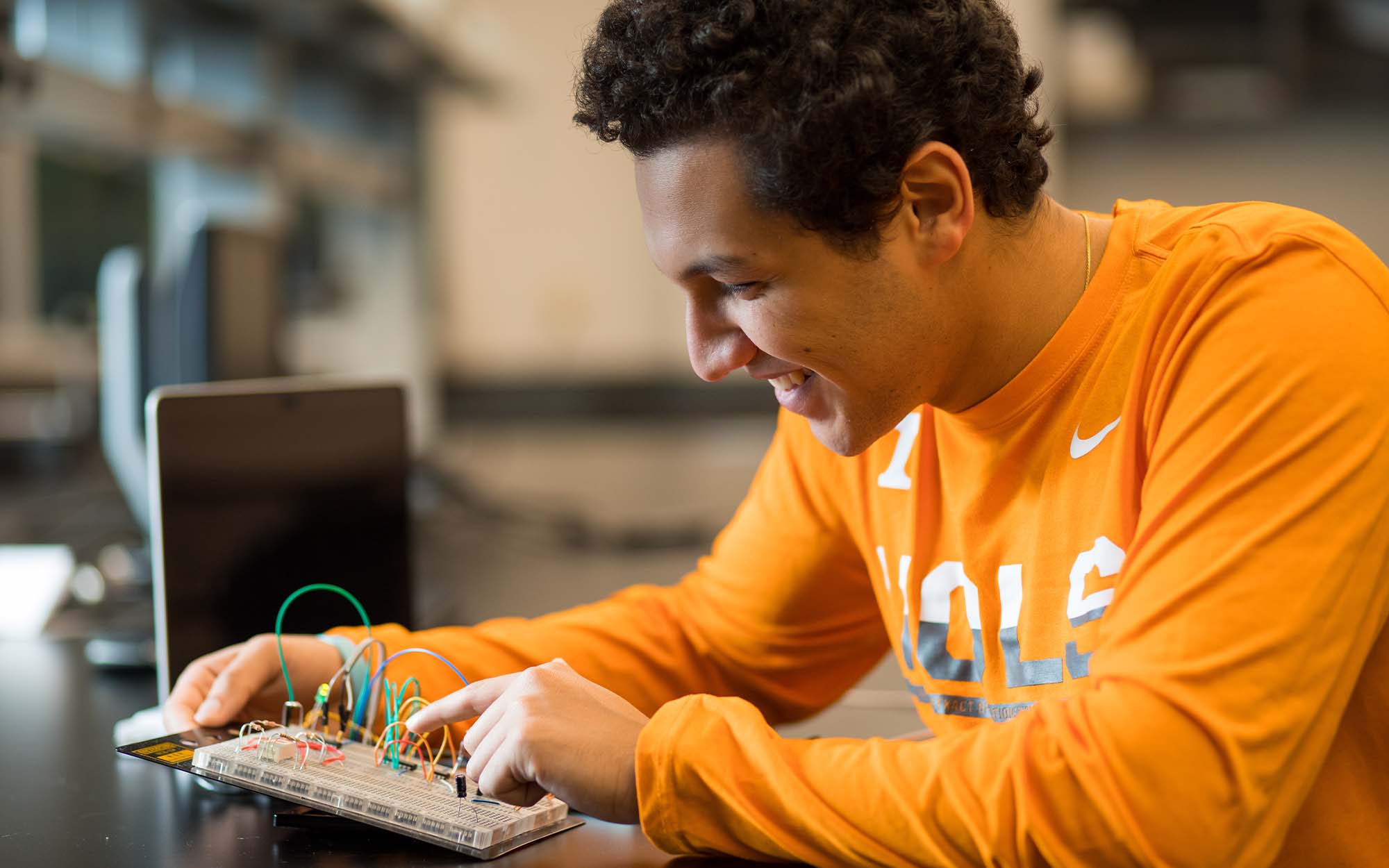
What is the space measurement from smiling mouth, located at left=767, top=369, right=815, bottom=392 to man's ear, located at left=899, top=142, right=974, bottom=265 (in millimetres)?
106

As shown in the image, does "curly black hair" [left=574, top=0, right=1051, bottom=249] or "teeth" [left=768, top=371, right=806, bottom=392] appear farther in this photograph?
"teeth" [left=768, top=371, right=806, bottom=392]

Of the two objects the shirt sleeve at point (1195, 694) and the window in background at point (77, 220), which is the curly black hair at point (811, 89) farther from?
the window in background at point (77, 220)

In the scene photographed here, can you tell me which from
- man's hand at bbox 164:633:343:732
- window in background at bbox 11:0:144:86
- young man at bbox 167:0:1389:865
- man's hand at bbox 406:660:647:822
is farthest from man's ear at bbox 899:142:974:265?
window in background at bbox 11:0:144:86

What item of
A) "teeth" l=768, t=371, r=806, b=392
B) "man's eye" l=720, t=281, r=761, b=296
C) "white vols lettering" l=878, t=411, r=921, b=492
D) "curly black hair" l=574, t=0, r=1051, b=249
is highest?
"curly black hair" l=574, t=0, r=1051, b=249

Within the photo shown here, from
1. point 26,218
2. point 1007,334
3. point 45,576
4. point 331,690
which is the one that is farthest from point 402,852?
point 26,218

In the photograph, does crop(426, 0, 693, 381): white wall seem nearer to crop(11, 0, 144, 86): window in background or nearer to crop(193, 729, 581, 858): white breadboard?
crop(11, 0, 144, 86): window in background

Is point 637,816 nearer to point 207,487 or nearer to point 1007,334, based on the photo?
point 1007,334

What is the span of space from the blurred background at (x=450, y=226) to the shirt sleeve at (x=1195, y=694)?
336 mm

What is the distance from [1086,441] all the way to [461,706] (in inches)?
16.6

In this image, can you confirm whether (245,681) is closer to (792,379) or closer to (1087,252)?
(792,379)

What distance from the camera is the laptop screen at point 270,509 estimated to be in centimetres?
109

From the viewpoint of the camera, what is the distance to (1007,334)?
826 mm

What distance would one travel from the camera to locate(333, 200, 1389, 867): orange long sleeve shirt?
1.99ft

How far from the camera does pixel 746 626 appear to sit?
1.02 meters
